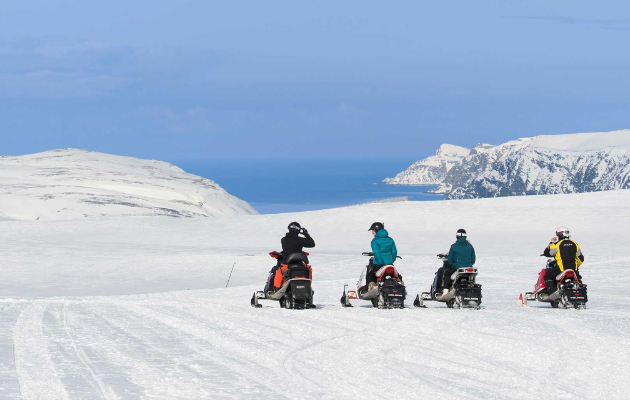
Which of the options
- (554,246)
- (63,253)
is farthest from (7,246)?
(554,246)

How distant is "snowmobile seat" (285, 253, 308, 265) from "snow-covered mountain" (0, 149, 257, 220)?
231 feet

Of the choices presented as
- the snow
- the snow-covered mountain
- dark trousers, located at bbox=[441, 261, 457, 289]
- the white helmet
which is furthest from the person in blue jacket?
the snow-covered mountain

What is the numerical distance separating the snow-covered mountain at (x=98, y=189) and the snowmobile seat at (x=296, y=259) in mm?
70465

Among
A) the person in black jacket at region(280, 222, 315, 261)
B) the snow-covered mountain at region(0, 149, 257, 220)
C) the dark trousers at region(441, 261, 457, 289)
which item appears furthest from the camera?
the snow-covered mountain at region(0, 149, 257, 220)

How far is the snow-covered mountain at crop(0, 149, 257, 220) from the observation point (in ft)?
367

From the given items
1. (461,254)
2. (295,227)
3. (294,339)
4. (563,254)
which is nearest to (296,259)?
(295,227)

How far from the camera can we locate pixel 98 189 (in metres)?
131

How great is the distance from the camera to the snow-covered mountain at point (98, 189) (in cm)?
11194

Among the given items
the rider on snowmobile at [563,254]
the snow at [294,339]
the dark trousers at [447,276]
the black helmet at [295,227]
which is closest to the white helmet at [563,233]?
the rider on snowmobile at [563,254]

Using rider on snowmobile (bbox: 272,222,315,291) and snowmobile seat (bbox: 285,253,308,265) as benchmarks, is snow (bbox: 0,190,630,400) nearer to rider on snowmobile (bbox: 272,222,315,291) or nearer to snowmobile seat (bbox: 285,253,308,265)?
snowmobile seat (bbox: 285,253,308,265)

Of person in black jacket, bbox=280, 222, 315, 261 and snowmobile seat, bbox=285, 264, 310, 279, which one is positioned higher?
person in black jacket, bbox=280, 222, 315, 261

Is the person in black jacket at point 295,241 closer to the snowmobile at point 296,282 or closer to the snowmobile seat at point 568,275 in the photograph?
the snowmobile at point 296,282

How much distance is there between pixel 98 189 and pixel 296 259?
398ft

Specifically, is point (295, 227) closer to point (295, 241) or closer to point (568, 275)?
point (295, 241)
